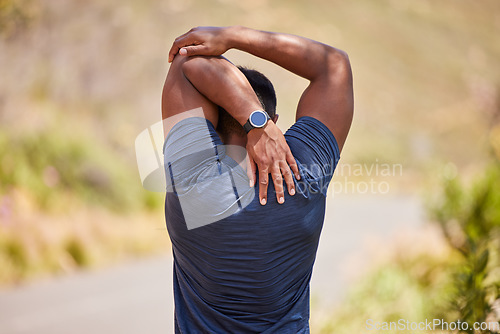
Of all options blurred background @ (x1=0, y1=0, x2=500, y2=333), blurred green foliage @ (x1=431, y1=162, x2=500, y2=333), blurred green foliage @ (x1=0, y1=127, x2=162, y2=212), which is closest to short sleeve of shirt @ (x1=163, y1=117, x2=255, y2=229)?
blurred background @ (x1=0, y1=0, x2=500, y2=333)

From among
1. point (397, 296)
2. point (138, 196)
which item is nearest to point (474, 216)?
point (397, 296)

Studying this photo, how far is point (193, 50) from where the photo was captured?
1.61 metres

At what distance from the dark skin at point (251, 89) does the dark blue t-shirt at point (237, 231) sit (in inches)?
2.5

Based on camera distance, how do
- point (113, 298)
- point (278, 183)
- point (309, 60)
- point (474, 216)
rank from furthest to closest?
point (113, 298)
point (474, 216)
point (309, 60)
point (278, 183)

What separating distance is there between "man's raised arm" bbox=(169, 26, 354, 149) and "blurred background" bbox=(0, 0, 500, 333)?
146cm

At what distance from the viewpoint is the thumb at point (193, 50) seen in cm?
161

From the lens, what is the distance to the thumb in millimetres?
1609

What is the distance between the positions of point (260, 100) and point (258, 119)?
257mm

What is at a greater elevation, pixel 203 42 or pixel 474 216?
pixel 203 42

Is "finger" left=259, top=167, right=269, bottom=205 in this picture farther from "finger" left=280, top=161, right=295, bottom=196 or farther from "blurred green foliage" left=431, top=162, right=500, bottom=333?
"blurred green foliage" left=431, top=162, right=500, bottom=333

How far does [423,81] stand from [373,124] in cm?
704

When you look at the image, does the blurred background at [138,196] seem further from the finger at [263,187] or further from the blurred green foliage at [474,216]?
the finger at [263,187]

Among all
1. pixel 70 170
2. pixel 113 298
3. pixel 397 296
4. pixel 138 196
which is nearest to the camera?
pixel 397 296

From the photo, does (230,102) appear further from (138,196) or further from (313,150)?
(138,196)
